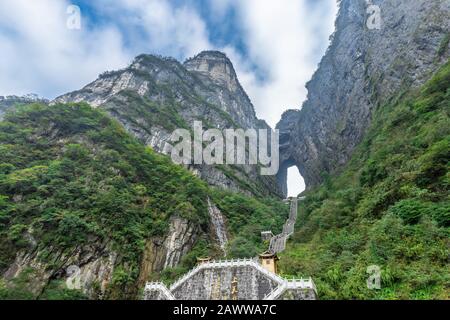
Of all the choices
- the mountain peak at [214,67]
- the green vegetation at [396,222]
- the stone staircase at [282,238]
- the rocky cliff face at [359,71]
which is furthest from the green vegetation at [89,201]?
the mountain peak at [214,67]

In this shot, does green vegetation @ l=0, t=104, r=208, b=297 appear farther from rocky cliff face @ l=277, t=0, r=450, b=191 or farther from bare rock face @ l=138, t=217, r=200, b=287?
rocky cliff face @ l=277, t=0, r=450, b=191

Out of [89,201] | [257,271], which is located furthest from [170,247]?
[257,271]

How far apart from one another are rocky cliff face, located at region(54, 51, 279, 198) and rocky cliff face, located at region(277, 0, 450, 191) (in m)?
13.1

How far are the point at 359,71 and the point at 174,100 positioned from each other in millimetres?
32820

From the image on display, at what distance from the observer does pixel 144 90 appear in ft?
195

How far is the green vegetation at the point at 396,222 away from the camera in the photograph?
1361 centimetres

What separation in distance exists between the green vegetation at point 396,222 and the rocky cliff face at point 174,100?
79.2 ft

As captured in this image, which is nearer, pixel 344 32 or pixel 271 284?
pixel 271 284

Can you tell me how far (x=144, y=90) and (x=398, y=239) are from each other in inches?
2051

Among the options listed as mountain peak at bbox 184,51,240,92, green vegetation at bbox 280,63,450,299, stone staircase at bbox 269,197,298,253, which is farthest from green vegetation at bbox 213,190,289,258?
mountain peak at bbox 184,51,240,92

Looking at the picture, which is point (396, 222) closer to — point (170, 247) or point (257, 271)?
point (257, 271)
